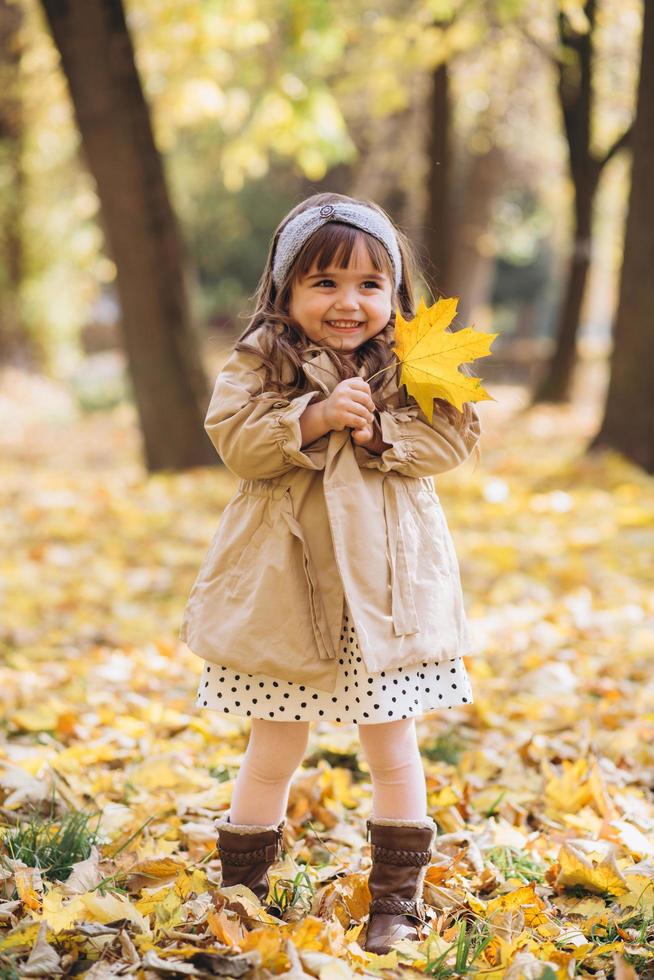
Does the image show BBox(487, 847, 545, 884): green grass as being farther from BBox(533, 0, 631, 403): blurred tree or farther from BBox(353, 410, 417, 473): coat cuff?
BBox(533, 0, 631, 403): blurred tree

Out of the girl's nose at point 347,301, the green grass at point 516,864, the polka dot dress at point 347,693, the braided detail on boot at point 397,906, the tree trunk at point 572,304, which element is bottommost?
the green grass at point 516,864

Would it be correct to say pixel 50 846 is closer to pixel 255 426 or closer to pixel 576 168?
pixel 255 426

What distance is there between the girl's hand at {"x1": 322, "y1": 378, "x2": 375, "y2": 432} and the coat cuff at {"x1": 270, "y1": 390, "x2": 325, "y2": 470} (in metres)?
0.05

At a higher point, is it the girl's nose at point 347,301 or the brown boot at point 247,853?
the girl's nose at point 347,301

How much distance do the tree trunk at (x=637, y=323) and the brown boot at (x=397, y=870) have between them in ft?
19.0

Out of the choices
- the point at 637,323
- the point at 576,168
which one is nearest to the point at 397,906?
the point at 637,323

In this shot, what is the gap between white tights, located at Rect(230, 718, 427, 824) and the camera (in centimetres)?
218

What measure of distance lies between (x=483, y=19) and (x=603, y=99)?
4.47 m

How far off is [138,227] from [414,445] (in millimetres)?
5895

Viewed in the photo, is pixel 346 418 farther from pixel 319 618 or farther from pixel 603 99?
pixel 603 99

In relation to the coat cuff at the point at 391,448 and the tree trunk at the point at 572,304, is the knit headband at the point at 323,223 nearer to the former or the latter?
the coat cuff at the point at 391,448

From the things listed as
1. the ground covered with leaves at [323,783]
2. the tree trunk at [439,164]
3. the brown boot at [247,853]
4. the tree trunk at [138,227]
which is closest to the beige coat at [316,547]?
the ground covered with leaves at [323,783]

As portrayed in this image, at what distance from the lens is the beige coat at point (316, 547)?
2.05 m

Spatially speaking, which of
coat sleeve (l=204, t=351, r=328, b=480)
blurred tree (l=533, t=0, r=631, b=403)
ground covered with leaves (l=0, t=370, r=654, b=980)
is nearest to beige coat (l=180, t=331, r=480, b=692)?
coat sleeve (l=204, t=351, r=328, b=480)
